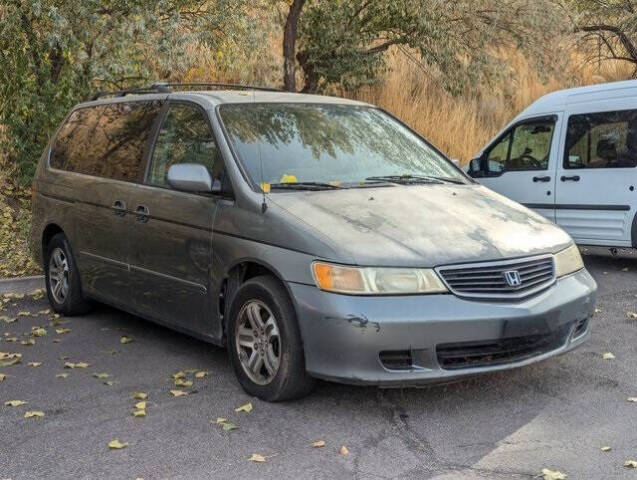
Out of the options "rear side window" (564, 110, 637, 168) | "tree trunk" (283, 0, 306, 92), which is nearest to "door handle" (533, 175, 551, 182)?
"rear side window" (564, 110, 637, 168)

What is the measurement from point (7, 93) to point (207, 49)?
9.13ft

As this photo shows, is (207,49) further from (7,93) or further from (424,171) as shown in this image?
(424,171)

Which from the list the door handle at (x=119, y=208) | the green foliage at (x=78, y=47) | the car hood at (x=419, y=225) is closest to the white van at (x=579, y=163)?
the green foliage at (x=78, y=47)

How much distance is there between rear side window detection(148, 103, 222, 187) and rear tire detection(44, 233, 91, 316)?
5.10 feet

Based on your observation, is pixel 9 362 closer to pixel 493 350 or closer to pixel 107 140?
pixel 107 140

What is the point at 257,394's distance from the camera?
5191 mm

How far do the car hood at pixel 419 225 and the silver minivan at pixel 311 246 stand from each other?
0.01m

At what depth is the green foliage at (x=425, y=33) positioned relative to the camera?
1364 centimetres

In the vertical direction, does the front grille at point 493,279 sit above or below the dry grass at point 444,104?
below

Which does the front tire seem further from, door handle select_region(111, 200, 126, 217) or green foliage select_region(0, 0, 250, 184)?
green foliage select_region(0, 0, 250, 184)

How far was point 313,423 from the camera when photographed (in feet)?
15.8

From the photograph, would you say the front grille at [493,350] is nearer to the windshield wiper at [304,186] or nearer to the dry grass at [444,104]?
the windshield wiper at [304,186]

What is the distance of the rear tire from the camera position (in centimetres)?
743

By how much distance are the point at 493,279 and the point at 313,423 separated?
125 cm
